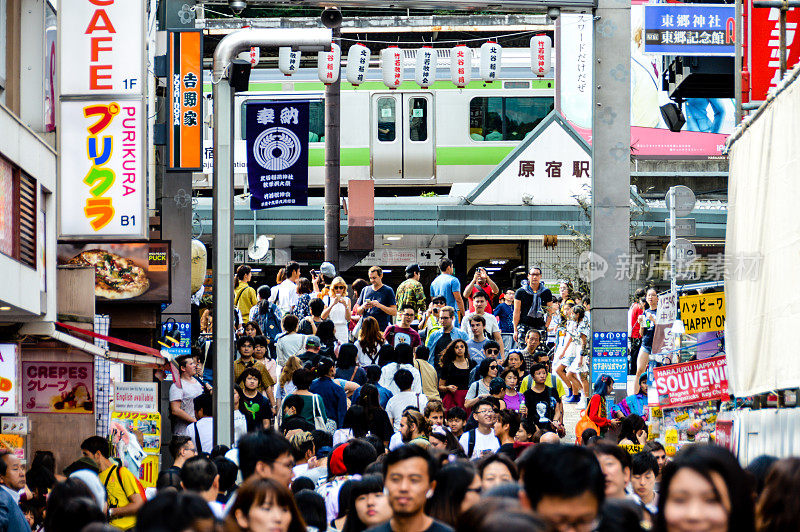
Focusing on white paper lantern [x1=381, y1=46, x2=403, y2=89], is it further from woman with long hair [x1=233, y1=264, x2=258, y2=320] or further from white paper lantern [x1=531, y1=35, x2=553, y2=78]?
woman with long hair [x1=233, y1=264, x2=258, y2=320]

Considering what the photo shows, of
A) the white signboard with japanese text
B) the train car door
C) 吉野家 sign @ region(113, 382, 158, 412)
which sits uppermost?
the train car door

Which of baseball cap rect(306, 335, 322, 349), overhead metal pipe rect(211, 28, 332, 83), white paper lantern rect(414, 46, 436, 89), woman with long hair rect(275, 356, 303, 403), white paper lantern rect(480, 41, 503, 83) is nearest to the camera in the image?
overhead metal pipe rect(211, 28, 332, 83)

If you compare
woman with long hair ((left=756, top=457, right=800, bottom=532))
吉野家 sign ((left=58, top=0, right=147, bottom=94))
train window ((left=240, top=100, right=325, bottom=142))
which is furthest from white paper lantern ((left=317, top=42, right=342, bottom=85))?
woman with long hair ((left=756, top=457, right=800, bottom=532))

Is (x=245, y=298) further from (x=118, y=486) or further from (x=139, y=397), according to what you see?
(x=118, y=486)

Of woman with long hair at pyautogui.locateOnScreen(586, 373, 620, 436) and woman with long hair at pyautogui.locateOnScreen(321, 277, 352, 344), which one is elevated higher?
woman with long hair at pyautogui.locateOnScreen(321, 277, 352, 344)

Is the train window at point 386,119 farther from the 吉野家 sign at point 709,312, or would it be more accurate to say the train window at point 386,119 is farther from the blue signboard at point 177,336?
the 吉野家 sign at point 709,312

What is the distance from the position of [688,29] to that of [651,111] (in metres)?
23.2

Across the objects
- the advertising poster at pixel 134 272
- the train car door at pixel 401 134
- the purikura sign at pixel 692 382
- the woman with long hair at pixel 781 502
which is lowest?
the purikura sign at pixel 692 382

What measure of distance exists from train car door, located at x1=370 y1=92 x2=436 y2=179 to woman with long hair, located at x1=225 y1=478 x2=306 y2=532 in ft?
81.7

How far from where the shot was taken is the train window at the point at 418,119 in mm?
30094

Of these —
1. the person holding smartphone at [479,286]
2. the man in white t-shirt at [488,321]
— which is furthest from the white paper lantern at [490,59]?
the man in white t-shirt at [488,321]

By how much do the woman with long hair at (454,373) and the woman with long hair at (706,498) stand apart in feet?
33.1

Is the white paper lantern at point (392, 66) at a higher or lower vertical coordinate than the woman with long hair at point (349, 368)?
higher

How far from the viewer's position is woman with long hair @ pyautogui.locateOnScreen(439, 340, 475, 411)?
569 inches
